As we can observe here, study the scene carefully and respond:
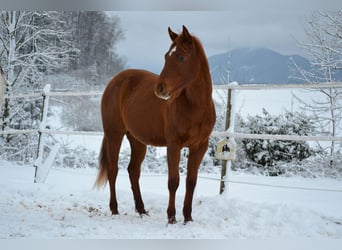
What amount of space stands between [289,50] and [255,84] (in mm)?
637

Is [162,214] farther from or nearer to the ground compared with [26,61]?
nearer to the ground

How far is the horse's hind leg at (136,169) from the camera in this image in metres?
2.05

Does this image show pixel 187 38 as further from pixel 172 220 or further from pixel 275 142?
pixel 275 142

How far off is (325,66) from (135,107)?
69.1 inches

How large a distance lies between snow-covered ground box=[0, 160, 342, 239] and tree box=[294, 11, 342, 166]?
0.71m

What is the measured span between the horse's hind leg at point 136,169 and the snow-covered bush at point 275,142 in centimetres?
157

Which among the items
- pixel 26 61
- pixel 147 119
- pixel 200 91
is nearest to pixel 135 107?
pixel 147 119

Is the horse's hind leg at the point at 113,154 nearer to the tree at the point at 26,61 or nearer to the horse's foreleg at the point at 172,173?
the horse's foreleg at the point at 172,173

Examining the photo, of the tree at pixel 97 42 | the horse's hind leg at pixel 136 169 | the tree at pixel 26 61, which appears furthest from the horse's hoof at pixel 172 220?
the tree at pixel 26 61

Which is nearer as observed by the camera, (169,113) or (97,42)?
(169,113)

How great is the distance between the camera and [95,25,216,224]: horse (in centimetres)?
162

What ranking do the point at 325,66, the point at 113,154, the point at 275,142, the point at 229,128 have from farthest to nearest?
the point at 275,142 → the point at 325,66 → the point at 229,128 → the point at 113,154

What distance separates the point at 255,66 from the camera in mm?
2684

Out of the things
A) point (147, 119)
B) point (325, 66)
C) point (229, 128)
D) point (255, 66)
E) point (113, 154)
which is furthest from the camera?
point (325, 66)
